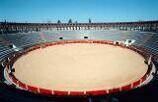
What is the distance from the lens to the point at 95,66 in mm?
37281

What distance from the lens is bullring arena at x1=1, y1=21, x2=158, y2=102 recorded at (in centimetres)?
1539

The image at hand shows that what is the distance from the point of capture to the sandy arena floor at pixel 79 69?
2793cm

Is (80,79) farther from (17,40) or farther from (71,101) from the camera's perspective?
(17,40)

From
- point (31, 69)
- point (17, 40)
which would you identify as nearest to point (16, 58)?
point (31, 69)

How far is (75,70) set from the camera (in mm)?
35062

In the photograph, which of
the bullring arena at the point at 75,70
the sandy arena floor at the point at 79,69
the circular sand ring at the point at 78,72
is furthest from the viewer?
the sandy arena floor at the point at 79,69

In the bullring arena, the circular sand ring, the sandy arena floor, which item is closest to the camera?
the bullring arena

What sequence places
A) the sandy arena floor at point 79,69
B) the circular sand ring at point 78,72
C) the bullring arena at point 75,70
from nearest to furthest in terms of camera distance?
the bullring arena at point 75,70
the circular sand ring at point 78,72
the sandy arena floor at point 79,69

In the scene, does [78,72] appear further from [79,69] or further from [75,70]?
[79,69]

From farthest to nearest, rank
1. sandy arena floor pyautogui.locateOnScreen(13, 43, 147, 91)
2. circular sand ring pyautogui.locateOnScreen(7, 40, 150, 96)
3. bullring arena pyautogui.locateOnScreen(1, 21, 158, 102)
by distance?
sandy arena floor pyautogui.locateOnScreen(13, 43, 147, 91) → circular sand ring pyautogui.locateOnScreen(7, 40, 150, 96) → bullring arena pyautogui.locateOnScreen(1, 21, 158, 102)

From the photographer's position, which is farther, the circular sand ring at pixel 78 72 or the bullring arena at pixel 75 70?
the circular sand ring at pixel 78 72

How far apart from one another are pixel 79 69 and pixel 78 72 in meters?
1.98

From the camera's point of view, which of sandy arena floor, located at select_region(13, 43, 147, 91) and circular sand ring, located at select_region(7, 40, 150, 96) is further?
sandy arena floor, located at select_region(13, 43, 147, 91)

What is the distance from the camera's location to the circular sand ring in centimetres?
Result: 2561
